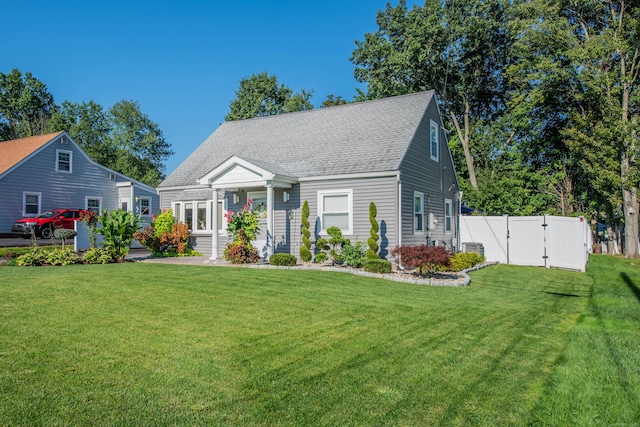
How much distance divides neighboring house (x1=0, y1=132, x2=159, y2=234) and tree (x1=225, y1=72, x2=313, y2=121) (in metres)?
12.8

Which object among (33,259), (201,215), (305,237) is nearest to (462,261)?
(305,237)

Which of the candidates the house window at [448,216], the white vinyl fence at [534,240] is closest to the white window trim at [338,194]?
the white vinyl fence at [534,240]

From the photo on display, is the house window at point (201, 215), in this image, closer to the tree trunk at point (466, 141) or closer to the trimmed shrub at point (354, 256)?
the trimmed shrub at point (354, 256)

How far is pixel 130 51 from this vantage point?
21453 mm

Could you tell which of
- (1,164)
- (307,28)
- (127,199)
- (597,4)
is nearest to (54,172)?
(1,164)

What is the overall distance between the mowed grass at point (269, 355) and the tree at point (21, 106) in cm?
4214

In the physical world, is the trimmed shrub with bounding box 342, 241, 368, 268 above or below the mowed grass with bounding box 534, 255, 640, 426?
above

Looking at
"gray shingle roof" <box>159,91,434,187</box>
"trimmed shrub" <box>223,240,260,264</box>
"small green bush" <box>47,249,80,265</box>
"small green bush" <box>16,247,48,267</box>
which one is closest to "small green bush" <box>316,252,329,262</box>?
"trimmed shrub" <box>223,240,260,264</box>

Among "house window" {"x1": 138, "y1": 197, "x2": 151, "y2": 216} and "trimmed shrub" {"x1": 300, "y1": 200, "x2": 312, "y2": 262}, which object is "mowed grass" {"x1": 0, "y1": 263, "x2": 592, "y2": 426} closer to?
"trimmed shrub" {"x1": 300, "y1": 200, "x2": 312, "y2": 262}

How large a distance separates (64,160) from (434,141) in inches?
835

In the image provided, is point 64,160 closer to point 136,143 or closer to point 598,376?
point 136,143

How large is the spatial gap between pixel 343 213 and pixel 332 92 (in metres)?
27.6

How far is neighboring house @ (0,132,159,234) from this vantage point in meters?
21.6

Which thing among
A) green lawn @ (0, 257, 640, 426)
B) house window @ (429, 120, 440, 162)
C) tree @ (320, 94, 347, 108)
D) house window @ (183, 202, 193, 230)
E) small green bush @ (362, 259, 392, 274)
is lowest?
green lawn @ (0, 257, 640, 426)
